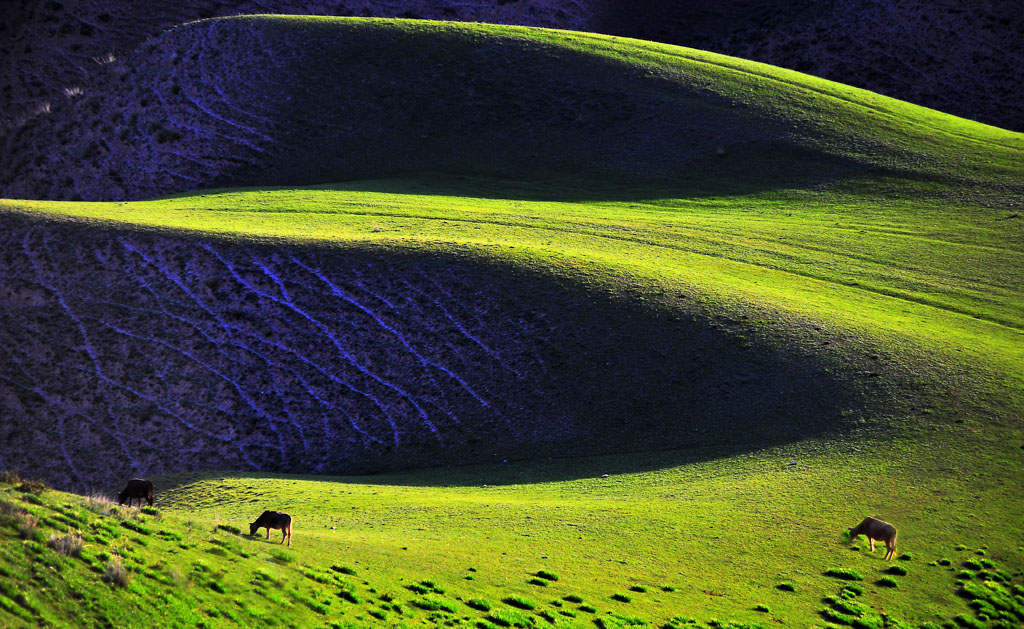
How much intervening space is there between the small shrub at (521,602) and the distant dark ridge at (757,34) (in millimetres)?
66458

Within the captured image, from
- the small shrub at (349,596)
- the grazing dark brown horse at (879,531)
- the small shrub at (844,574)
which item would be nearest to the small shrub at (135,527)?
the small shrub at (349,596)

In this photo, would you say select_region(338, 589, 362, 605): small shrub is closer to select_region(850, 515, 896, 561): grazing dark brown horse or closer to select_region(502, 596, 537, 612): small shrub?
select_region(502, 596, 537, 612): small shrub

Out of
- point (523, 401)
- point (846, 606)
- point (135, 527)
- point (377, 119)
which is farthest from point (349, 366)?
point (377, 119)

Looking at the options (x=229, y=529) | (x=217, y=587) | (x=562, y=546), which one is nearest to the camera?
(x=217, y=587)

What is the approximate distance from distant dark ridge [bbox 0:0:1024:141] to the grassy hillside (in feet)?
103

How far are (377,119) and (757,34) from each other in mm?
48107

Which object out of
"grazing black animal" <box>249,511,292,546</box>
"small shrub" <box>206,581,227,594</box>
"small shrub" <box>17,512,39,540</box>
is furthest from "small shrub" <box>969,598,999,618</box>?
"small shrub" <box>17,512,39,540</box>

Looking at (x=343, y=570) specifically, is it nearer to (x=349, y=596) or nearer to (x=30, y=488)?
(x=349, y=596)

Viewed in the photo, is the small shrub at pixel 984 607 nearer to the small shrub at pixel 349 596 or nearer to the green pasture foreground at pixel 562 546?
the green pasture foreground at pixel 562 546

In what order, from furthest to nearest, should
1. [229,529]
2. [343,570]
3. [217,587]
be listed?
[229,529] → [343,570] → [217,587]

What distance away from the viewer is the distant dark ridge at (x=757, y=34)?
7519cm

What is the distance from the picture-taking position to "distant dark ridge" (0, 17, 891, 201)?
55.3 metres

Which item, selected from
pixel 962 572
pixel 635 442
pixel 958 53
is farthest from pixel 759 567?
pixel 958 53

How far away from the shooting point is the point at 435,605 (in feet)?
59.1
